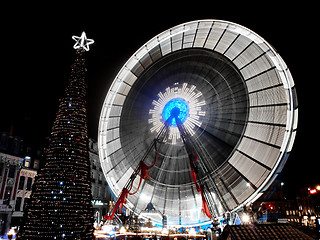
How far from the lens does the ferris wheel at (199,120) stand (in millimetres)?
12625

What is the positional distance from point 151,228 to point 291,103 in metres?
12.9

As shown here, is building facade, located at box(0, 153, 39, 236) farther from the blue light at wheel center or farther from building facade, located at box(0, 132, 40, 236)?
the blue light at wheel center

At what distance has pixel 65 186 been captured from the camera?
8023 millimetres

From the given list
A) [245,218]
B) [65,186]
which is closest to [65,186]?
[65,186]

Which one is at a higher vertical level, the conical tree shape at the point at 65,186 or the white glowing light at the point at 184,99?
the white glowing light at the point at 184,99

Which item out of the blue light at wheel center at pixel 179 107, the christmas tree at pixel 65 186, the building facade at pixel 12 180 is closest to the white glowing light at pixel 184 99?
the blue light at wheel center at pixel 179 107

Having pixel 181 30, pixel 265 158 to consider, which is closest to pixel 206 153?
pixel 265 158

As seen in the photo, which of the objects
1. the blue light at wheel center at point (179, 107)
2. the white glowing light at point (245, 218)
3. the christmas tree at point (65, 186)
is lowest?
the white glowing light at point (245, 218)

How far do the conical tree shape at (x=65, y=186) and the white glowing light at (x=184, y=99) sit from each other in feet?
29.7

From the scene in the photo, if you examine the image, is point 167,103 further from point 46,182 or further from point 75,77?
point 46,182

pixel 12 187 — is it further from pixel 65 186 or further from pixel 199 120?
pixel 199 120

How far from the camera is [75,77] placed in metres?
9.68

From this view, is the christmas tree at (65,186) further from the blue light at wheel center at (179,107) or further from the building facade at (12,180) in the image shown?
the building facade at (12,180)

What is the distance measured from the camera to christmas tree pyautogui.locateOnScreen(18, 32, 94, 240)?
301 inches
